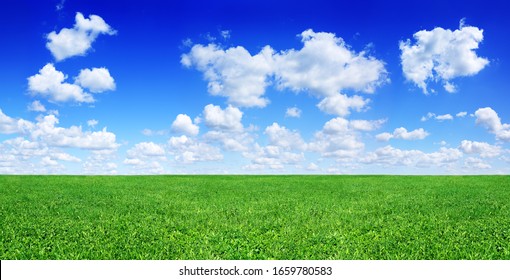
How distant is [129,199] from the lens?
941 inches

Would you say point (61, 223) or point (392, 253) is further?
point (61, 223)

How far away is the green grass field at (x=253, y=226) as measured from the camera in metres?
12.9

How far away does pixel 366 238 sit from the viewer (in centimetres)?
1449

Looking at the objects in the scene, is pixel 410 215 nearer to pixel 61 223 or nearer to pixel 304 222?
pixel 304 222

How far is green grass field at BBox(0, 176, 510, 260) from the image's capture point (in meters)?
12.9

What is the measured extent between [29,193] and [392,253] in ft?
70.4

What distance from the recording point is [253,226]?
16.2 meters

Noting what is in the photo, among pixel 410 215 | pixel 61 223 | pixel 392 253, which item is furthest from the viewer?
pixel 410 215

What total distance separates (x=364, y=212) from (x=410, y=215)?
183 cm
